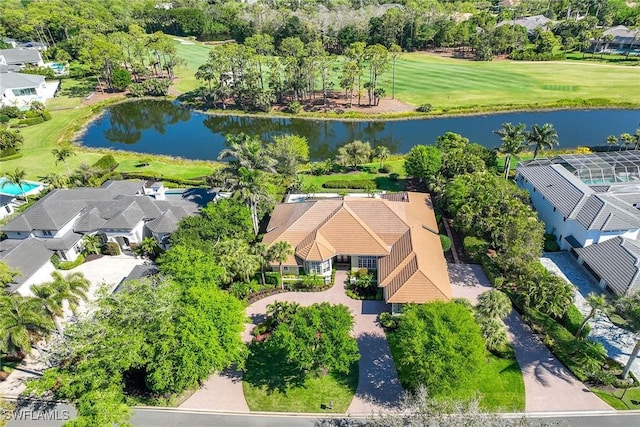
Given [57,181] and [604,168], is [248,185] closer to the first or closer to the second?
[57,181]

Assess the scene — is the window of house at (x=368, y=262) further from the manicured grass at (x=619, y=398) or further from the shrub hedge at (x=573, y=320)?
the manicured grass at (x=619, y=398)

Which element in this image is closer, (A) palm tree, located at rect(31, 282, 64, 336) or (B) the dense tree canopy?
(B) the dense tree canopy

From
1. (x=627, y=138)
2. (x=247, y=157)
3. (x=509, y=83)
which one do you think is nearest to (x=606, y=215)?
(x=627, y=138)

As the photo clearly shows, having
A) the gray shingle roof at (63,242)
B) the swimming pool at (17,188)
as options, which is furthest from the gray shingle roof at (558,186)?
the swimming pool at (17,188)

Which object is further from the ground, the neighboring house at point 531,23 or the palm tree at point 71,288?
the neighboring house at point 531,23

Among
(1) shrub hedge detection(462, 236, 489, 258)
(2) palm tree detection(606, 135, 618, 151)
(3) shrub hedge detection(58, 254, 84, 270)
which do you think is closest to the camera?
(1) shrub hedge detection(462, 236, 489, 258)

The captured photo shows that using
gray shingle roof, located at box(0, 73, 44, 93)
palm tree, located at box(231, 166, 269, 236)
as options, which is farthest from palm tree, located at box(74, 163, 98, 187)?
gray shingle roof, located at box(0, 73, 44, 93)

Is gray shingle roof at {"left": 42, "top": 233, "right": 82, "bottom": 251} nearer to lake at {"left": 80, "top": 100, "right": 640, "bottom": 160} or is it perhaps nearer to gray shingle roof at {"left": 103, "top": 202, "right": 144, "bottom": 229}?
gray shingle roof at {"left": 103, "top": 202, "right": 144, "bottom": 229}
